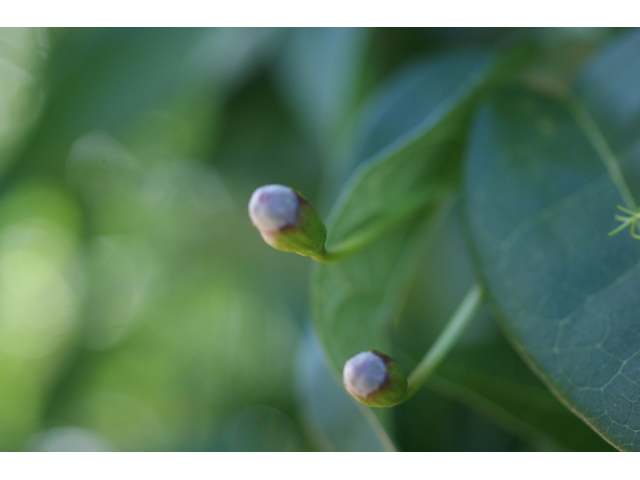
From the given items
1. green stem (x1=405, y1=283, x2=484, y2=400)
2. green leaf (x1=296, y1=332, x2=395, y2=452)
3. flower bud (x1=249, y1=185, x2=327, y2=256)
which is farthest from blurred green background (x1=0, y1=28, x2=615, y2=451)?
flower bud (x1=249, y1=185, x2=327, y2=256)

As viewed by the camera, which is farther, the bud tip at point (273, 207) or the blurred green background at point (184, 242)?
the blurred green background at point (184, 242)

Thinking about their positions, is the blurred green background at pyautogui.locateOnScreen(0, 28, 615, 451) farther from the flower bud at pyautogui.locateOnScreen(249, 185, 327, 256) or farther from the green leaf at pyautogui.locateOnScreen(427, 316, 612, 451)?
the flower bud at pyautogui.locateOnScreen(249, 185, 327, 256)

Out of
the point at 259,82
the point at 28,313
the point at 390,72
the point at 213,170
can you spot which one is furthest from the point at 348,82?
the point at 28,313

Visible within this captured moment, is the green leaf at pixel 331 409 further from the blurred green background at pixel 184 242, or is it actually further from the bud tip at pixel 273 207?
the bud tip at pixel 273 207

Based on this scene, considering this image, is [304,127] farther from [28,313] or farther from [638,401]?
[28,313]

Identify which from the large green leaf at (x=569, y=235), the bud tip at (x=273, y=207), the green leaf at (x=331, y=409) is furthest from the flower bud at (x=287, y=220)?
the green leaf at (x=331, y=409)

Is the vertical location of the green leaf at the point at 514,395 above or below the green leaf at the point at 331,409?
above

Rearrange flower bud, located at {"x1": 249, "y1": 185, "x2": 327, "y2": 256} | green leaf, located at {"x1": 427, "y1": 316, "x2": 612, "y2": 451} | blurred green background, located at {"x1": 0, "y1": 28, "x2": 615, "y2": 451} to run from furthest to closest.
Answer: blurred green background, located at {"x1": 0, "y1": 28, "x2": 615, "y2": 451} < green leaf, located at {"x1": 427, "y1": 316, "x2": 612, "y2": 451} < flower bud, located at {"x1": 249, "y1": 185, "x2": 327, "y2": 256}
